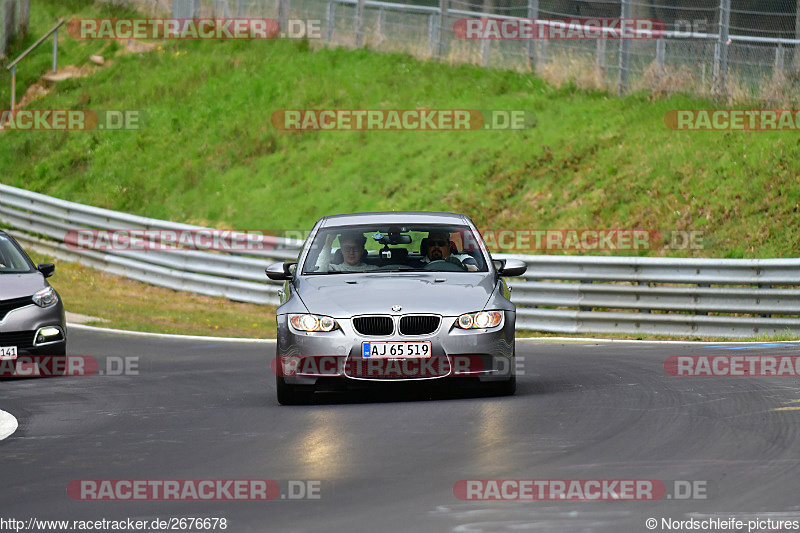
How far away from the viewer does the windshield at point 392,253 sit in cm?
1141

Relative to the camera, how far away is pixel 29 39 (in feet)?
126

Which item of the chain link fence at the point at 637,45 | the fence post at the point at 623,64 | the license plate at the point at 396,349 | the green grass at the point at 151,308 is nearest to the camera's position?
the license plate at the point at 396,349

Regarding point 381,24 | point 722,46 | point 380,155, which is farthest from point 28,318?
point 381,24

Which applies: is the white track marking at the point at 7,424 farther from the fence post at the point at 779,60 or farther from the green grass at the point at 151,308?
the fence post at the point at 779,60

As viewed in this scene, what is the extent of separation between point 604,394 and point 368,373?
6.73ft

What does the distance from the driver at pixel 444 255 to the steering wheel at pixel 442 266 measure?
0.16 ft

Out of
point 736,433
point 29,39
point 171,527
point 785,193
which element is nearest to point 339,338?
point 736,433

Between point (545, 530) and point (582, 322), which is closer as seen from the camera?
point (545, 530)

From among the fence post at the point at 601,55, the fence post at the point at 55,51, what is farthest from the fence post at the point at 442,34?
the fence post at the point at 55,51

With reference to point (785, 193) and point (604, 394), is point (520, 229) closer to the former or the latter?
point (785, 193)

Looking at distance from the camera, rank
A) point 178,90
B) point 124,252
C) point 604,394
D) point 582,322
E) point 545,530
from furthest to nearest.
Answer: point 178,90 < point 124,252 < point 582,322 < point 604,394 < point 545,530

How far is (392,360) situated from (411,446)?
175 centimetres

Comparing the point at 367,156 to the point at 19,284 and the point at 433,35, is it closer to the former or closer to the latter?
the point at 433,35

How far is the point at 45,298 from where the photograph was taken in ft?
45.7
